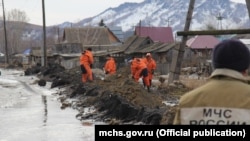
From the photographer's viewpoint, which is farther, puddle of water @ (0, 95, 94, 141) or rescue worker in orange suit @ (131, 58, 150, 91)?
rescue worker in orange suit @ (131, 58, 150, 91)

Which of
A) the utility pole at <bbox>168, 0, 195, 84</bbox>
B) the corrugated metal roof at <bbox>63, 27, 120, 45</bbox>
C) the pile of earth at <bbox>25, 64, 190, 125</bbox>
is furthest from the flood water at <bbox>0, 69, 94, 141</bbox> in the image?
the corrugated metal roof at <bbox>63, 27, 120, 45</bbox>

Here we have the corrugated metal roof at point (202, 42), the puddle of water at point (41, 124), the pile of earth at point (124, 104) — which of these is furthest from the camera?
the corrugated metal roof at point (202, 42)

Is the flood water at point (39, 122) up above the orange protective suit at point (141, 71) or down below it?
below

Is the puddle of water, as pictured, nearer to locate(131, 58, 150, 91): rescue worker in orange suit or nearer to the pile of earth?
the pile of earth

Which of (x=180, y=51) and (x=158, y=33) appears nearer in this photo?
(x=180, y=51)

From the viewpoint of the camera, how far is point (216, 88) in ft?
9.54

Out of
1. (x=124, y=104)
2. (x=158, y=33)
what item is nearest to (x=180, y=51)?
(x=124, y=104)

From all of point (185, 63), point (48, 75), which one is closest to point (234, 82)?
point (48, 75)

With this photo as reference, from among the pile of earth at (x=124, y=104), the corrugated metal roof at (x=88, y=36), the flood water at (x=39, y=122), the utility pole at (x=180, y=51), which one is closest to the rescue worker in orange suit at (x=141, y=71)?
the pile of earth at (x=124, y=104)

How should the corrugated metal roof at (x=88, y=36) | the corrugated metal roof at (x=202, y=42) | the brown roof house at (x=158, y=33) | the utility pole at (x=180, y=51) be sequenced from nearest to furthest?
the utility pole at (x=180, y=51)
the corrugated metal roof at (x=202, y=42)
the corrugated metal roof at (x=88, y=36)
the brown roof house at (x=158, y=33)

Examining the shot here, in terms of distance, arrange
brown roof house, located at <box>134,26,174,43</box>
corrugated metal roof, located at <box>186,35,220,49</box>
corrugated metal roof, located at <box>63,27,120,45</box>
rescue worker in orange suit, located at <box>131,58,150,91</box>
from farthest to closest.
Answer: brown roof house, located at <box>134,26,174,43</box> < corrugated metal roof, located at <box>63,27,120,45</box> < corrugated metal roof, located at <box>186,35,220,49</box> < rescue worker in orange suit, located at <box>131,58,150,91</box>

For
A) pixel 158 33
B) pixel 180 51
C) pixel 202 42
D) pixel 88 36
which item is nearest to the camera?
pixel 180 51

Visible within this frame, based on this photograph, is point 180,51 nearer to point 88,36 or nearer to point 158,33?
point 88,36

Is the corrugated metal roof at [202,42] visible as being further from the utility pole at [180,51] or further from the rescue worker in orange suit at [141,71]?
the utility pole at [180,51]
